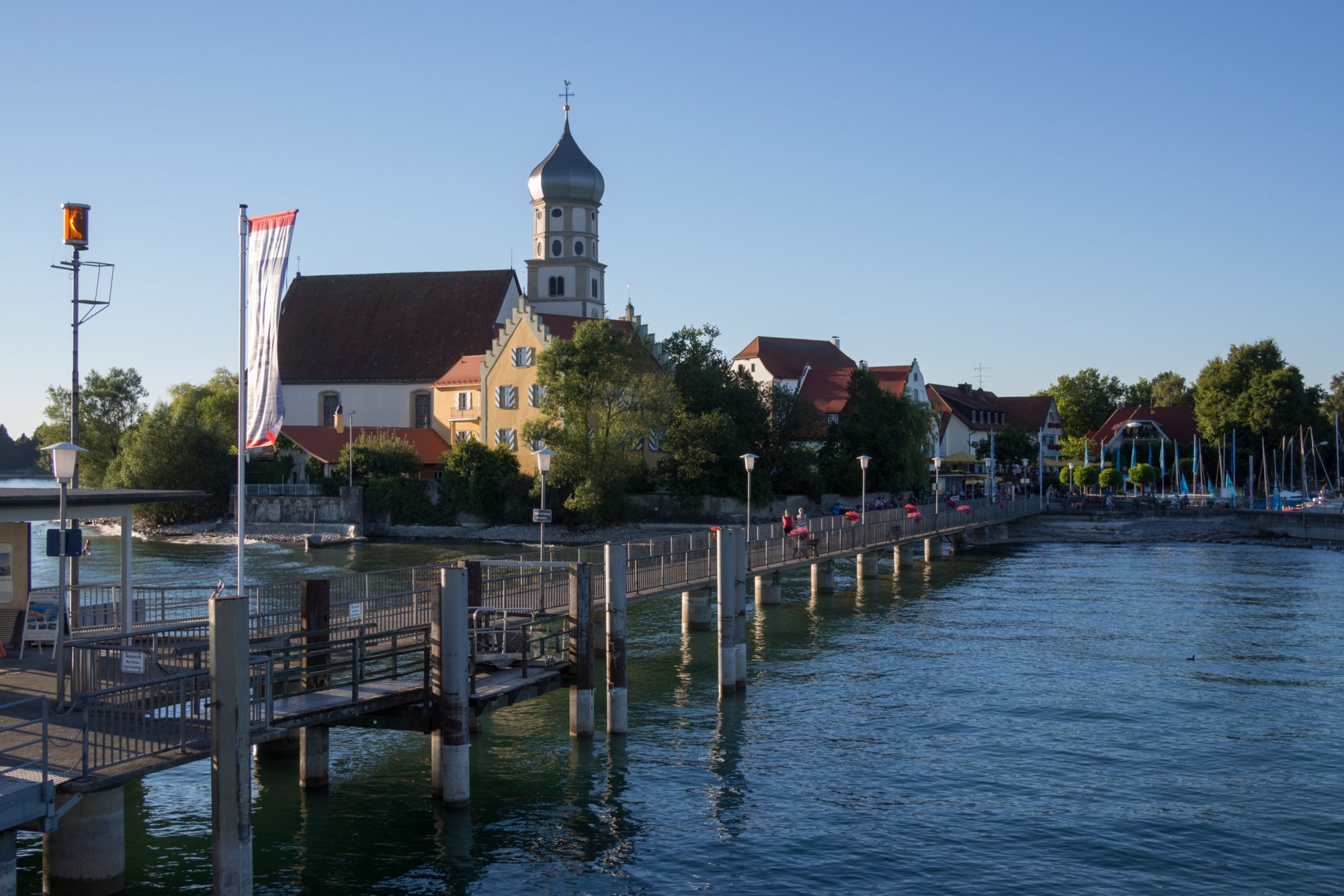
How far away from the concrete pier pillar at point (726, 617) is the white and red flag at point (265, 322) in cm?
1081

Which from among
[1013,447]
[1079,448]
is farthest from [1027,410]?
[1013,447]

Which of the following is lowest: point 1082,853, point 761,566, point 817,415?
point 1082,853

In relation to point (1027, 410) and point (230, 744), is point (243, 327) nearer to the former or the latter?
point (230, 744)

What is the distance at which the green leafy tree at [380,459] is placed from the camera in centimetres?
7938

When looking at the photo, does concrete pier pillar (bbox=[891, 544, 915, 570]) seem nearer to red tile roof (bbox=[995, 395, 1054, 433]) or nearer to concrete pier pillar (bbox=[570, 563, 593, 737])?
concrete pier pillar (bbox=[570, 563, 593, 737])

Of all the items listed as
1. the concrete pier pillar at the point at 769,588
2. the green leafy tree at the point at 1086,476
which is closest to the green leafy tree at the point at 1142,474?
the green leafy tree at the point at 1086,476

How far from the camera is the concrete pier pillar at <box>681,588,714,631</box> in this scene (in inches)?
1452

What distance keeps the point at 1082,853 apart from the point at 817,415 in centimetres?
6605

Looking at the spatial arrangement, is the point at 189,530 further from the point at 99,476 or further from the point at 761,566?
the point at 761,566

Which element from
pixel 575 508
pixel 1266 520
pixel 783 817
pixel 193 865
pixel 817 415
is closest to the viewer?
pixel 193 865

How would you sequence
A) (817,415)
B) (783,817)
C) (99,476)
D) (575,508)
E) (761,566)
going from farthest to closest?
1. (99,476)
2. (817,415)
3. (575,508)
4. (761,566)
5. (783,817)

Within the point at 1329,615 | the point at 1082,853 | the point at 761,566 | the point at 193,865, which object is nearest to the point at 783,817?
the point at 1082,853

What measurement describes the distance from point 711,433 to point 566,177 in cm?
2609

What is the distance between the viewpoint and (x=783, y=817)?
1902cm
